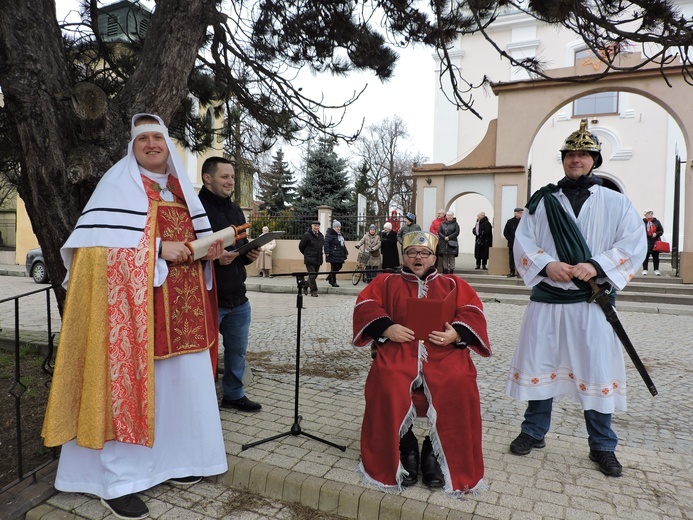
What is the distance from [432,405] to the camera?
2.95 m

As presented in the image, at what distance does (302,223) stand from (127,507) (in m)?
14.8

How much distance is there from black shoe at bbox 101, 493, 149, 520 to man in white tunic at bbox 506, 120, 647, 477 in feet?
7.92

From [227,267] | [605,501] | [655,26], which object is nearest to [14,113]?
[227,267]

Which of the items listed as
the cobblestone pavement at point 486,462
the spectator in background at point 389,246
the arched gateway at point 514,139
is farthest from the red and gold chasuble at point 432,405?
the arched gateway at point 514,139

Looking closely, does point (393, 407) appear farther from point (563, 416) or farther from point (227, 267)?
point (563, 416)

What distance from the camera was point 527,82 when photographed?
14.0 metres

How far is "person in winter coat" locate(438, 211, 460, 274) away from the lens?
13.2m

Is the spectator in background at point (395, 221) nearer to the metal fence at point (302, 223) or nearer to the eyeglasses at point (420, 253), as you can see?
the metal fence at point (302, 223)

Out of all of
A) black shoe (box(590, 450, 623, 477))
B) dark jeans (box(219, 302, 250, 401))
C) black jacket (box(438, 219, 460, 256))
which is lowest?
black shoe (box(590, 450, 623, 477))

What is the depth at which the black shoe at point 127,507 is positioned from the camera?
2.77 metres

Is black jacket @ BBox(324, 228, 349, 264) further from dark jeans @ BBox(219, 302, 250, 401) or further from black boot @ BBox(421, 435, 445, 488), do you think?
black boot @ BBox(421, 435, 445, 488)

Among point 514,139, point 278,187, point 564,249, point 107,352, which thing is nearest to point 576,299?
point 564,249

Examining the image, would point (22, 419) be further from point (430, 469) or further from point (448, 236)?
point (448, 236)

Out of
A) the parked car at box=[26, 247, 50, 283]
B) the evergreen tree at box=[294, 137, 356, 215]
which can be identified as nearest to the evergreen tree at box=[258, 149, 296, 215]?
the evergreen tree at box=[294, 137, 356, 215]
